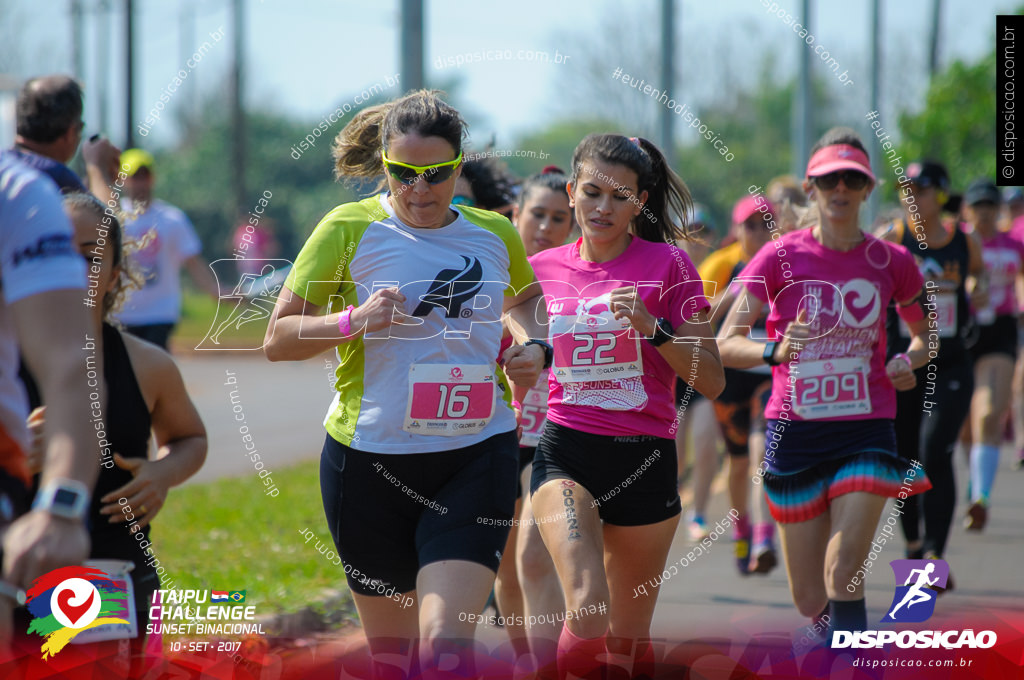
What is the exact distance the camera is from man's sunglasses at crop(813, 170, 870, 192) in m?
4.49

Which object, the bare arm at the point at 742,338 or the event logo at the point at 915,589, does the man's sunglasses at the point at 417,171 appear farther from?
the event logo at the point at 915,589

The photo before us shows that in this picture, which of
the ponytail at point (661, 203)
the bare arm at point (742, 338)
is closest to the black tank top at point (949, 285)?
the bare arm at point (742, 338)

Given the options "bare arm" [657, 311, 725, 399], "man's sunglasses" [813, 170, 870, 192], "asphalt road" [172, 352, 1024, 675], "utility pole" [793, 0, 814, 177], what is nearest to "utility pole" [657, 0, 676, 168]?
"asphalt road" [172, 352, 1024, 675]

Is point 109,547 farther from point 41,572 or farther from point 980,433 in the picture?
point 980,433

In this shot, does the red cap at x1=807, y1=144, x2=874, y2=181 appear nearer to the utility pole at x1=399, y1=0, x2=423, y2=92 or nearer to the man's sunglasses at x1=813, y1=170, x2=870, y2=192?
the man's sunglasses at x1=813, y1=170, x2=870, y2=192

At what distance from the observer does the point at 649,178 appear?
Result: 4133mm

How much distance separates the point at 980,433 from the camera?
800 cm

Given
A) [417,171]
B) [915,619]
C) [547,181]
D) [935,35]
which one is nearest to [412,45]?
[547,181]

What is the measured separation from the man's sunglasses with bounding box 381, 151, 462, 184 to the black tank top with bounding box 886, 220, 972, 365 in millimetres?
3706

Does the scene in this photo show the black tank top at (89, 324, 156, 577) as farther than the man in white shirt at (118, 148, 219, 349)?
No

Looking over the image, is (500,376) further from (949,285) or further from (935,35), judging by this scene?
(935,35)

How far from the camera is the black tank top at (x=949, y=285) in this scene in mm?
6402

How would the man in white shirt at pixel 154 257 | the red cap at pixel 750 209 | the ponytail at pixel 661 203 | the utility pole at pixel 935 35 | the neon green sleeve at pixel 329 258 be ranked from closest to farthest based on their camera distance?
the neon green sleeve at pixel 329 258 < the ponytail at pixel 661 203 < the red cap at pixel 750 209 < the man in white shirt at pixel 154 257 < the utility pole at pixel 935 35

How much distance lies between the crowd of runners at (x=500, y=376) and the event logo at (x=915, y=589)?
3.08 ft
